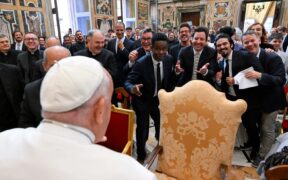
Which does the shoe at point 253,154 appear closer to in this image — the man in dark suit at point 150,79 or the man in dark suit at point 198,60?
the man in dark suit at point 198,60

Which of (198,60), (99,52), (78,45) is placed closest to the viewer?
(198,60)

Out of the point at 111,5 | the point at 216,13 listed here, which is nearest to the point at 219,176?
the point at 111,5

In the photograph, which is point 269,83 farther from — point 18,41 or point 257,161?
point 18,41

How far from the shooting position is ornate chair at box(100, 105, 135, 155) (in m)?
1.87

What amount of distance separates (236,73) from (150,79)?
38.4 inches

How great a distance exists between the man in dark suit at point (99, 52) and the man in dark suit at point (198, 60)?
1040mm

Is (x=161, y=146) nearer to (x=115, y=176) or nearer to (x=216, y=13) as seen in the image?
(x=115, y=176)

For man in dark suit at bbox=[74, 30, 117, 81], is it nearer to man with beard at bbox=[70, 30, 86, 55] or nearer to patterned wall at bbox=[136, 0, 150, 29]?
man with beard at bbox=[70, 30, 86, 55]

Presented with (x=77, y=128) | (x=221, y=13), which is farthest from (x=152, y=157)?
(x=221, y=13)

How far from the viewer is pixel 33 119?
5.58ft

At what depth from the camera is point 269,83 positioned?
230 cm

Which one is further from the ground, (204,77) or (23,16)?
(23,16)

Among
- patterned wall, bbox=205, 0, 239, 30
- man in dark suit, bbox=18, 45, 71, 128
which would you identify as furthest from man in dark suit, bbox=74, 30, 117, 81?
patterned wall, bbox=205, 0, 239, 30

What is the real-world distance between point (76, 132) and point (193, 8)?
14392mm
